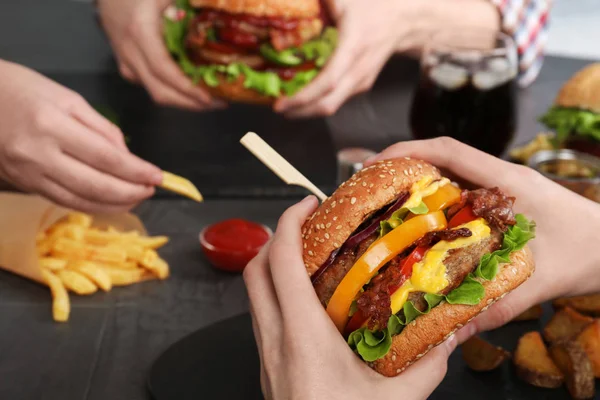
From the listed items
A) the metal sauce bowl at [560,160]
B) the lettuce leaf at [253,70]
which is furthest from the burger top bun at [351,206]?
the lettuce leaf at [253,70]

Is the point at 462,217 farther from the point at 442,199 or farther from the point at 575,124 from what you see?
the point at 575,124

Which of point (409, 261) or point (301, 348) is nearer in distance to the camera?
point (301, 348)

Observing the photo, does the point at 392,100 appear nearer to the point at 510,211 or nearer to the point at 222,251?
the point at 222,251

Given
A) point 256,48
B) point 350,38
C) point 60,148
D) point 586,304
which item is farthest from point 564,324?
point 256,48

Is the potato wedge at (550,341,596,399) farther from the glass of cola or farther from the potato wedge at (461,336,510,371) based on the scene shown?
the glass of cola

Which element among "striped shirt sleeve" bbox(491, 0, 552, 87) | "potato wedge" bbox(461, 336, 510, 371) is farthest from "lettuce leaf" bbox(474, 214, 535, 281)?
"striped shirt sleeve" bbox(491, 0, 552, 87)

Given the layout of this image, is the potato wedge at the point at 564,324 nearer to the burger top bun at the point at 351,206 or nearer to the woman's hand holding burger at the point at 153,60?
the burger top bun at the point at 351,206
